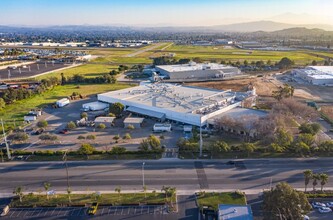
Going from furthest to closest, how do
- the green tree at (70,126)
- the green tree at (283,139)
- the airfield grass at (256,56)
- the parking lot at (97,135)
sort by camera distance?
the airfield grass at (256,56) → the green tree at (70,126) → the parking lot at (97,135) → the green tree at (283,139)

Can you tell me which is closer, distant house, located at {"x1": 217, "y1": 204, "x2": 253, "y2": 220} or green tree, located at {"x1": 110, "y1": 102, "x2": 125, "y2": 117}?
distant house, located at {"x1": 217, "y1": 204, "x2": 253, "y2": 220}

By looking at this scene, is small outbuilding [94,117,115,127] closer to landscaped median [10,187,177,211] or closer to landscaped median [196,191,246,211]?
landscaped median [10,187,177,211]

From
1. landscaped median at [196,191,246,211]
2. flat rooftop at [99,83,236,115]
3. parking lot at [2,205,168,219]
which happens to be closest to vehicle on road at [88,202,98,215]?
parking lot at [2,205,168,219]

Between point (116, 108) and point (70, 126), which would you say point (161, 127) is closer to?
point (116, 108)

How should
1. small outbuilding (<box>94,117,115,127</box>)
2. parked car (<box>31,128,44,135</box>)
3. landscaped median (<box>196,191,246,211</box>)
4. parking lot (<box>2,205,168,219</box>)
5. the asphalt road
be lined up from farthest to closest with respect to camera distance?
small outbuilding (<box>94,117,115,127</box>), parked car (<box>31,128,44,135</box>), the asphalt road, landscaped median (<box>196,191,246,211</box>), parking lot (<box>2,205,168,219</box>)

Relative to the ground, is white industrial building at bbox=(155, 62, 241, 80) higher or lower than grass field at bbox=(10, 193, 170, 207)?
higher

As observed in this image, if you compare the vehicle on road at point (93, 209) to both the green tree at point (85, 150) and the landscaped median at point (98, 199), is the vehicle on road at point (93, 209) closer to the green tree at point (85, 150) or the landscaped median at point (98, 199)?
the landscaped median at point (98, 199)

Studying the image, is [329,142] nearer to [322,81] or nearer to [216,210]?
[216,210]

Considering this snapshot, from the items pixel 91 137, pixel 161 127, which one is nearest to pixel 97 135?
pixel 91 137

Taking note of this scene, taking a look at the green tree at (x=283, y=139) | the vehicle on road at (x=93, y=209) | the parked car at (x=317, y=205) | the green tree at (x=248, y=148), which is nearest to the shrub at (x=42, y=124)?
the vehicle on road at (x=93, y=209)
